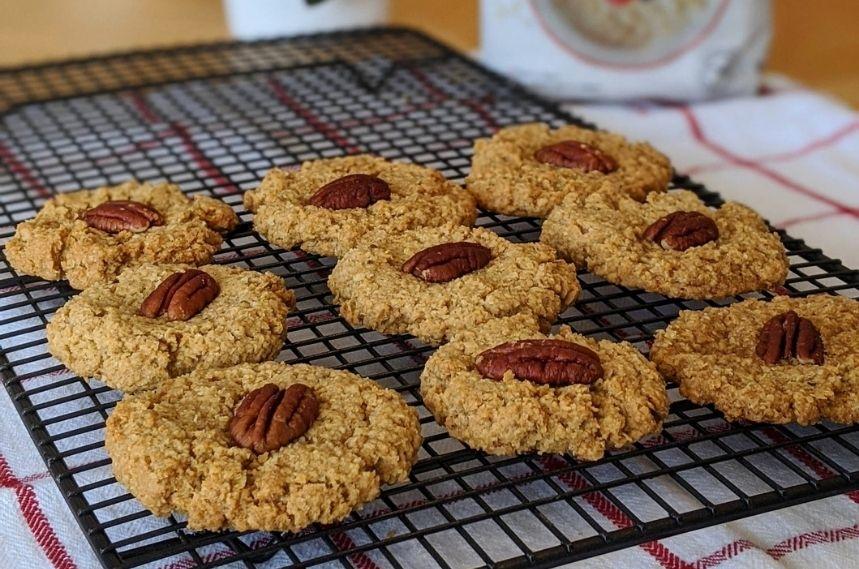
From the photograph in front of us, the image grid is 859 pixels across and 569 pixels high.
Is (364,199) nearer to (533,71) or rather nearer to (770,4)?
(533,71)

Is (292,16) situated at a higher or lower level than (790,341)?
lower

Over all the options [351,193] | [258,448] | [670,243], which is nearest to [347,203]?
[351,193]

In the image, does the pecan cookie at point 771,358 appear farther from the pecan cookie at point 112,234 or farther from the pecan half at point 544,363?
the pecan cookie at point 112,234

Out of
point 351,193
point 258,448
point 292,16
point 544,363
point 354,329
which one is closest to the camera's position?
point 258,448

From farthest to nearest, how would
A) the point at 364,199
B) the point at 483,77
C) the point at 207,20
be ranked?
the point at 207,20
the point at 483,77
the point at 364,199

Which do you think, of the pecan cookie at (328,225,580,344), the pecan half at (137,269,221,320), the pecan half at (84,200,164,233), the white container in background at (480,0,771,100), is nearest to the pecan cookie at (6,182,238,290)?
the pecan half at (84,200,164,233)

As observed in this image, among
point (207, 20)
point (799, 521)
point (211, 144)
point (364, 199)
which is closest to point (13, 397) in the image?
point (364, 199)

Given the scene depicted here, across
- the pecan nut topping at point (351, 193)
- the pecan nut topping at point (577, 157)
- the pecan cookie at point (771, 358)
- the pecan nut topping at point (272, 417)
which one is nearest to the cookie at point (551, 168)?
the pecan nut topping at point (577, 157)

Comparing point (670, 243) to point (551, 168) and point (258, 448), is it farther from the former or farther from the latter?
point (258, 448)
